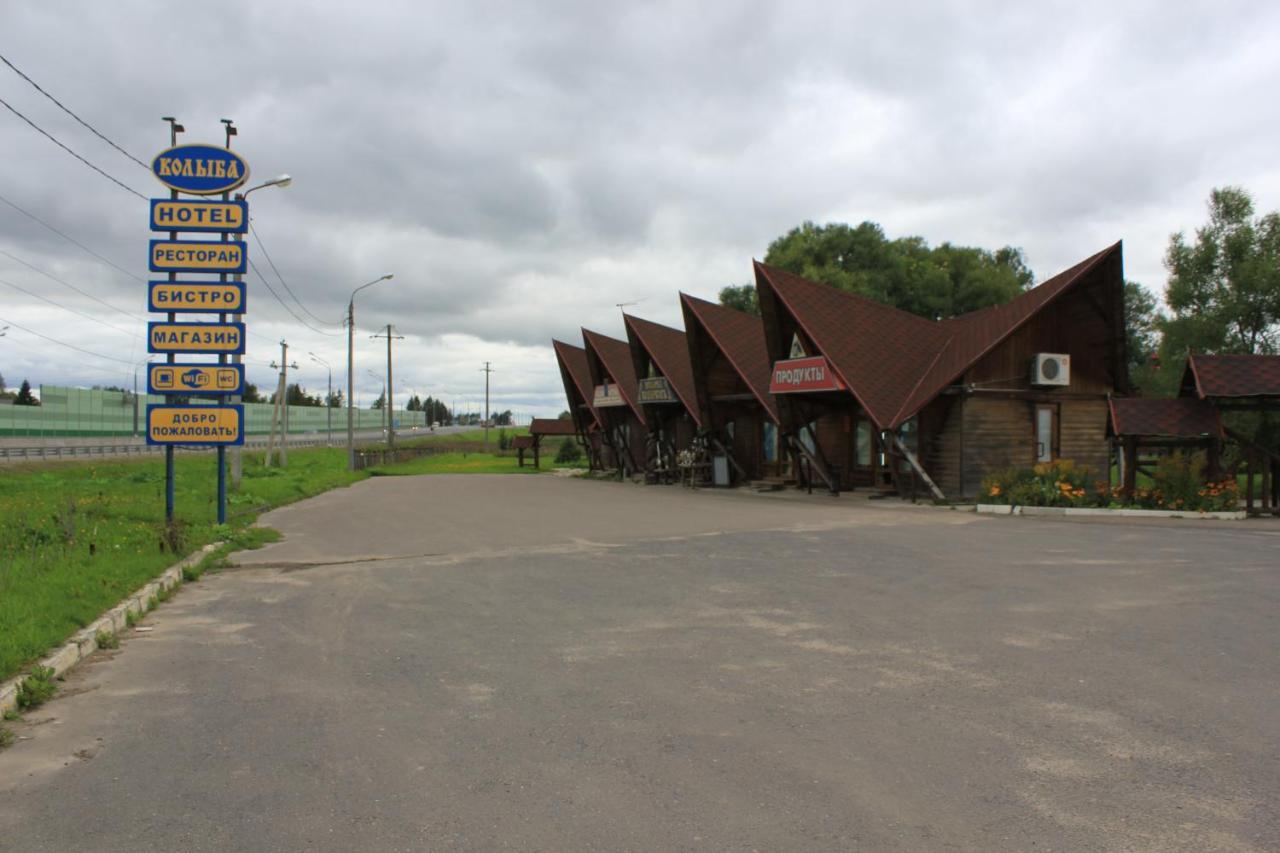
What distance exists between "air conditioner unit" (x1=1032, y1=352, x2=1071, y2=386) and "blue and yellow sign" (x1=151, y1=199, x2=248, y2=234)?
1840cm

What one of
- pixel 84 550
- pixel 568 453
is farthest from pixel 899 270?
pixel 84 550

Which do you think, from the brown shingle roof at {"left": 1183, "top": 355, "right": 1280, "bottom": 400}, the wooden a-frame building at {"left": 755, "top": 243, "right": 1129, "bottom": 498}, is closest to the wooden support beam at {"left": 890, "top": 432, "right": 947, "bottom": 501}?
the wooden a-frame building at {"left": 755, "top": 243, "right": 1129, "bottom": 498}

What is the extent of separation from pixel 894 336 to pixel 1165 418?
365 inches

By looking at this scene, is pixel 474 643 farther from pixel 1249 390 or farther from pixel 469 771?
pixel 1249 390

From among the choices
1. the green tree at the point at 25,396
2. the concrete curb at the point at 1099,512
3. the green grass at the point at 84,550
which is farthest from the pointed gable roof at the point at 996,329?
the green tree at the point at 25,396

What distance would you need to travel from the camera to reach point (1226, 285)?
31516mm

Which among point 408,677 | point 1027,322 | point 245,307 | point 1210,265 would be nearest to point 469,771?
point 408,677

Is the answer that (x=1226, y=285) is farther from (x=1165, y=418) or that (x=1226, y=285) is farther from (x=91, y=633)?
(x=91, y=633)

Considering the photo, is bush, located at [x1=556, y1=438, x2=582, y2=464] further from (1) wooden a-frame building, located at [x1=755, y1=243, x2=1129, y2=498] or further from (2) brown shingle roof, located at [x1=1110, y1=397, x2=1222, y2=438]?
(2) brown shingle roof, located at [x1=1110, y1=397, x2=1222, y2=438]

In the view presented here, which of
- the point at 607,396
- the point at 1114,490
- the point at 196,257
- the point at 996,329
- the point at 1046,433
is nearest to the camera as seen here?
the point at 196,257

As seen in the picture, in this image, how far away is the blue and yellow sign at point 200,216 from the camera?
14.3 meters

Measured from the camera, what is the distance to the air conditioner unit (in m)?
21.7

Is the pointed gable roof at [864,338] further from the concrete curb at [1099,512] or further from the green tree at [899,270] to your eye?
the green tree at [899,270]

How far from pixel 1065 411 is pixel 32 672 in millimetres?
23360
